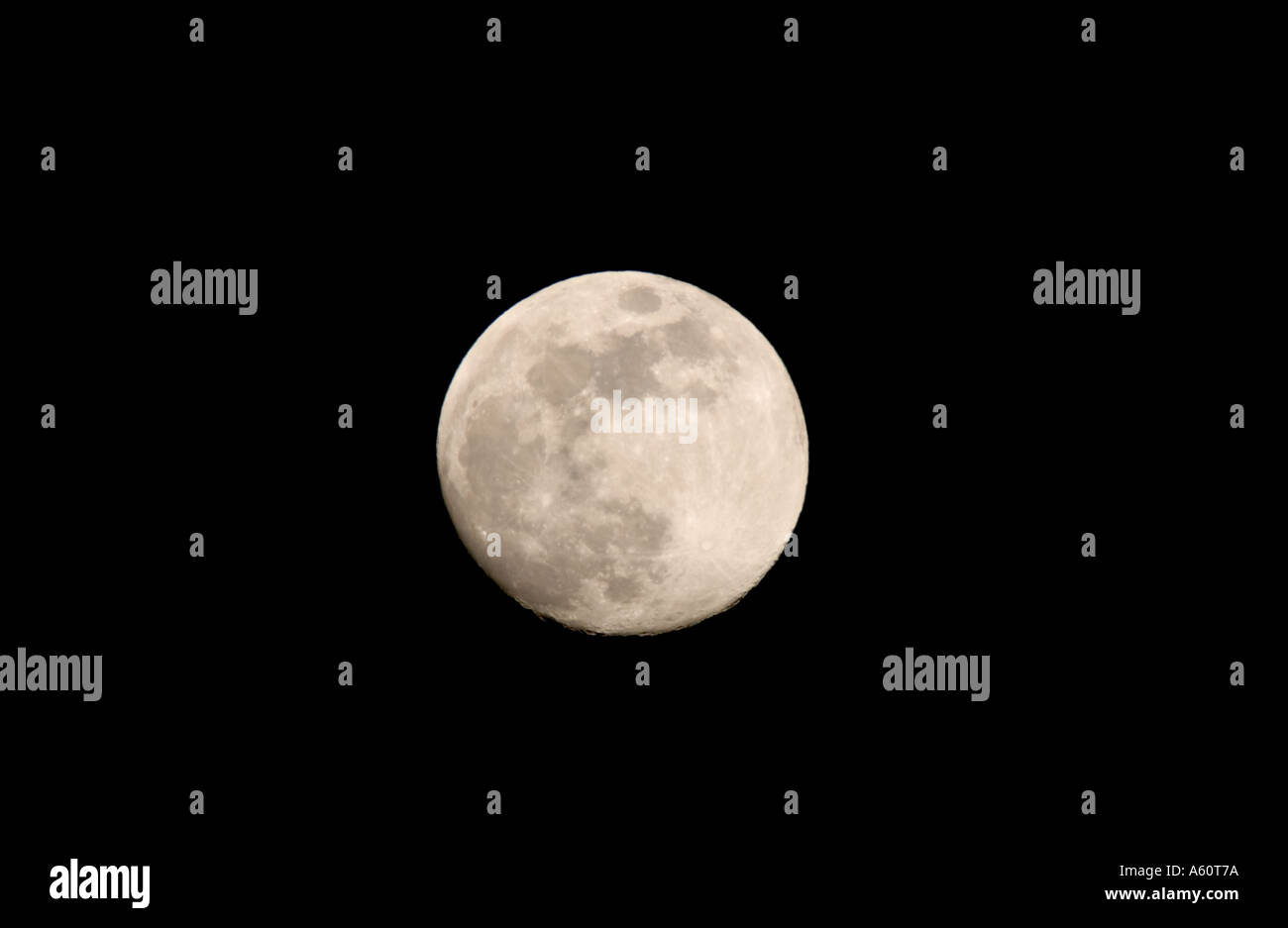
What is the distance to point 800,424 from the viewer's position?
5828mm

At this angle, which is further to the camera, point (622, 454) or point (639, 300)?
point (639, 300)

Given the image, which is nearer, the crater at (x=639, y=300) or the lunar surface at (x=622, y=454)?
the lunar surface at (x=622, y=454)

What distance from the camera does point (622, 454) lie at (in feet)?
17.0

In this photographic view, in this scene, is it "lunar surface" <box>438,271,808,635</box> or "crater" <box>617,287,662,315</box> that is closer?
"lunar surface" <box>438,271,808,635</box>

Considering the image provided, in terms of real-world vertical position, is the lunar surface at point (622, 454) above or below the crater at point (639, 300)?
below

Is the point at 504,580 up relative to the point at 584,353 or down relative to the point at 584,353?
down

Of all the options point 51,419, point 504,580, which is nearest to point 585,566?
point 504,580

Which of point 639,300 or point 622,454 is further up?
point 639,300

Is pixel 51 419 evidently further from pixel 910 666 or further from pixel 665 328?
pixel 910 666

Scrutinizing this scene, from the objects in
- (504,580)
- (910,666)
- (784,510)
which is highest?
(784,510)

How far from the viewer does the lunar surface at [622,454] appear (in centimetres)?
521

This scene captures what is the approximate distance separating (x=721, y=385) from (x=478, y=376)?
1272mm

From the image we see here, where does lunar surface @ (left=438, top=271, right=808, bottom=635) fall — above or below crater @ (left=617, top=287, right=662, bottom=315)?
below

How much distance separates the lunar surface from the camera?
5211 mm
